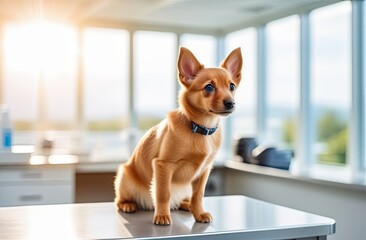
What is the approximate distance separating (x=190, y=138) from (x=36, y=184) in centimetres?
235

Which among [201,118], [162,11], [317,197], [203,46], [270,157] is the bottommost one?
[317,197]

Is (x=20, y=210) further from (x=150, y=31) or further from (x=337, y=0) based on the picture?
(x=150, y=31)

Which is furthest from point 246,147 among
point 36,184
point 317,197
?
point 36,184

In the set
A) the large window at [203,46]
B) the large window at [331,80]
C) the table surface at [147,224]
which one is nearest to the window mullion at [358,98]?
the large window at [331,80]

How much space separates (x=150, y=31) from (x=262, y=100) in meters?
1.37

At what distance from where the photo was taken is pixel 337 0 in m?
3.43

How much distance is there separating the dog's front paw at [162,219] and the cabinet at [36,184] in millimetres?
2209

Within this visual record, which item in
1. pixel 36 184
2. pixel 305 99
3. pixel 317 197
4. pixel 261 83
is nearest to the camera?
pixel 317 197

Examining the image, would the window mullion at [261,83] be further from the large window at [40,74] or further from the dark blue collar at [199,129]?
the dark blue collar at [199,129]

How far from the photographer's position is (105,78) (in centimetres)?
463

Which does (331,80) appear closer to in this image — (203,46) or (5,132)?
(203,46)

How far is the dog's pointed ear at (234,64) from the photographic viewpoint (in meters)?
1.40

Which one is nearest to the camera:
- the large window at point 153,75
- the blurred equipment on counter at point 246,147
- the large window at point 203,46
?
the blurred equipment on counter at point 246,147

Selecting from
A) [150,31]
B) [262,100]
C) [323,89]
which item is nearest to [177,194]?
[323,89]
